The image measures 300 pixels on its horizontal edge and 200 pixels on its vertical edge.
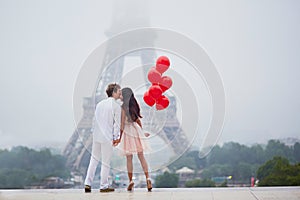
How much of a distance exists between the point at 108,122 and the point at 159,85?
1.81ft

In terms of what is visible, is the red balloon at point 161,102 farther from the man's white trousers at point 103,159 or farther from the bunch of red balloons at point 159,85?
the man's white trousers at point 103,159

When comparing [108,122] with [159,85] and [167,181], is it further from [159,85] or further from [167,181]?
[167,181]

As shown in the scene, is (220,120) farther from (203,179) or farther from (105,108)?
(203,179)

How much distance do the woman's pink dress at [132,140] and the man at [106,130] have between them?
0.11m

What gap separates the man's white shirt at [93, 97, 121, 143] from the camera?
134 inches

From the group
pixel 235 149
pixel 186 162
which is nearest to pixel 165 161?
pixel 235 149

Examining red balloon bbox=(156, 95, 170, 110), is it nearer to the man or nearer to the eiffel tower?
the man

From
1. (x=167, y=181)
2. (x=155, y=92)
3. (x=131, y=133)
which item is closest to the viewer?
(x=131, y=133)

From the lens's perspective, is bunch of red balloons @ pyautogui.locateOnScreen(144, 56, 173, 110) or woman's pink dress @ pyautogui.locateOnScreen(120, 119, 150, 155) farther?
bunch of red balloons @ pyautogui.locateOnScreen(144, 56, 173, 110)

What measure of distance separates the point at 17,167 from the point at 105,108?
37.4ft

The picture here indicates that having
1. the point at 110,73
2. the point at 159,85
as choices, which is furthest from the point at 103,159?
the point at 110,73

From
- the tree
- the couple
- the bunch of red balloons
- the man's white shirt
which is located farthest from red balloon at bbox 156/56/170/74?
the tree

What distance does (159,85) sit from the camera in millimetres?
3695

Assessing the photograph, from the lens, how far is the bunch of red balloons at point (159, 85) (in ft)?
11.9
